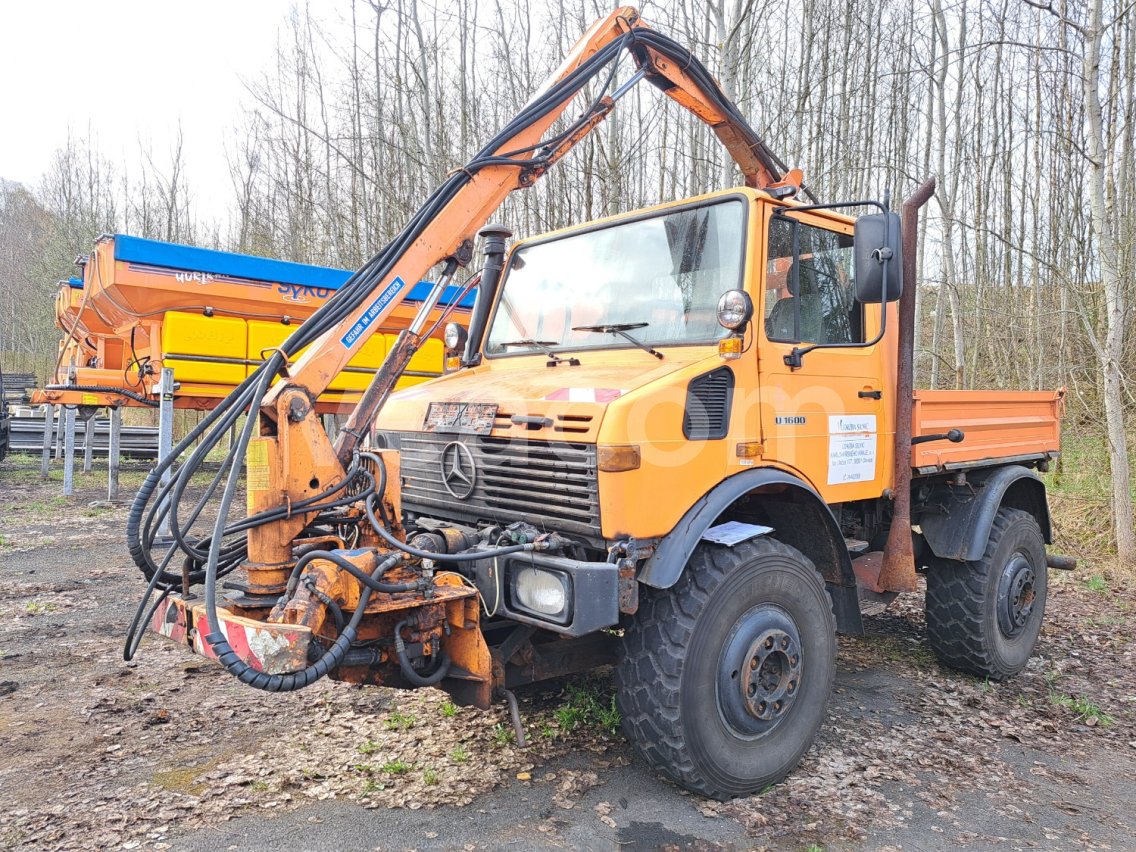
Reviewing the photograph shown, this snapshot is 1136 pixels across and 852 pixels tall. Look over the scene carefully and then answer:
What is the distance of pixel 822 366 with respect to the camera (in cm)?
385

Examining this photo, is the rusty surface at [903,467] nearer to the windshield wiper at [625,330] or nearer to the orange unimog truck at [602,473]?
the orange unimog truck at [602,473]

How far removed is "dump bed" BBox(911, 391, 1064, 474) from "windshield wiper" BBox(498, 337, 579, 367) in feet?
6.42

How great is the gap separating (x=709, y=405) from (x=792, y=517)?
95cm

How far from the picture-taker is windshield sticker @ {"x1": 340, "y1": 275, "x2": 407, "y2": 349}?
3.57 meters

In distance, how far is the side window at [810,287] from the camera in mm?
3678

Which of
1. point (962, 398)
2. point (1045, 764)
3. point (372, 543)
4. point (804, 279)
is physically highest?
point (804, 279)

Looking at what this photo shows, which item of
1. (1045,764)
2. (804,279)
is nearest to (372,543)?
(804,279)

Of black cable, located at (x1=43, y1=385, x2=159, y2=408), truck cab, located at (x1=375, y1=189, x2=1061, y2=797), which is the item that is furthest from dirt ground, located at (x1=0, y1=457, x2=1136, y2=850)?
black cable, located at (x1=43, y1=385, x2=159, y2=408)

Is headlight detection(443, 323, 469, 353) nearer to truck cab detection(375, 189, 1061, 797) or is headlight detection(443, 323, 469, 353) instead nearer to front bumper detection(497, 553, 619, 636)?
truck cab detection(375, 189, 1061, 797)

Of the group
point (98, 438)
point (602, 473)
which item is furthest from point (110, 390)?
point (602, 473)

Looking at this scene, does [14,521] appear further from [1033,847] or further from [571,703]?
[1033,847]

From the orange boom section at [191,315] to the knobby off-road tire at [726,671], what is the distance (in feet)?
19.2

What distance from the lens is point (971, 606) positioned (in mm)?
4691

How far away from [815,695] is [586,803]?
45.3 inches
